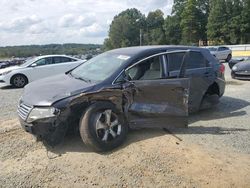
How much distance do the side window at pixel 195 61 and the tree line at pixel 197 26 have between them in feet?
215

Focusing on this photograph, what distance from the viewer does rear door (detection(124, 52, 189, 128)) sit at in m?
5.91

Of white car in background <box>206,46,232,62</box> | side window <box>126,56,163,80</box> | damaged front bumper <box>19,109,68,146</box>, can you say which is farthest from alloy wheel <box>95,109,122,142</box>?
white car in background <box>206,46,232,62</box>

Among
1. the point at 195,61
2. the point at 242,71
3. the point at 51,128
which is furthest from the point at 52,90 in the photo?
the point at 242,71

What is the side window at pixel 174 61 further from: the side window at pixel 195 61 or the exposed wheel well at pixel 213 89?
the exposed wheel well at pixel 213 89

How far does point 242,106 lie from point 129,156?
462 cm

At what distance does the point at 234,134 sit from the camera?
6.37 m

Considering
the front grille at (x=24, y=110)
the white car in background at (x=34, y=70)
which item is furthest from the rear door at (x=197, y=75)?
the white car in background at (x=34, y=70)

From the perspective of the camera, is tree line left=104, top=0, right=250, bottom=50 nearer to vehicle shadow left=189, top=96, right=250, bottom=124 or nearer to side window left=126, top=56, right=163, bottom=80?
vehicle shadow left=189, top=96, right=250, bottom=124

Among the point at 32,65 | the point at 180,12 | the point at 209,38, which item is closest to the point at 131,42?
the point at 180,12

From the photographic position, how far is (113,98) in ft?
18.7

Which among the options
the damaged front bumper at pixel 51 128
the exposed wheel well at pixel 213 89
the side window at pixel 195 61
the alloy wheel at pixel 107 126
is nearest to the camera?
the damaged front bumper at pixel 51 128

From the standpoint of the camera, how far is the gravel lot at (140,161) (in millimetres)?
4555

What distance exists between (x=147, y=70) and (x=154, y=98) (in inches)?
22.3

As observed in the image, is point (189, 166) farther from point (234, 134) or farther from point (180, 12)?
point (180, 12)
